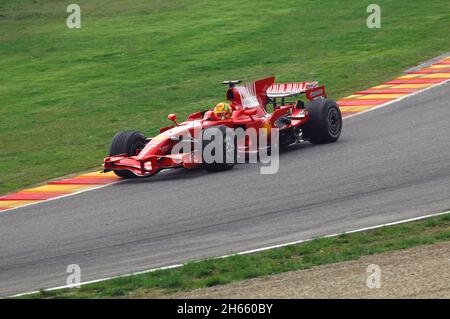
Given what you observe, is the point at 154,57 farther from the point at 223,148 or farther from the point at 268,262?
the point at 268,262

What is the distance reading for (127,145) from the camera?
18.8 metres

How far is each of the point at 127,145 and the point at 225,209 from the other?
11.9 ft

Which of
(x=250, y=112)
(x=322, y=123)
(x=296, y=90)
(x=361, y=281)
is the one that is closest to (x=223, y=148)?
(x=250, y=112)

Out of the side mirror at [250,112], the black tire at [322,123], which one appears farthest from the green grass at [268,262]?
the black tire at [322,123]

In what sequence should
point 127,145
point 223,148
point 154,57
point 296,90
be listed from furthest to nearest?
point 154,57 → point 296,90 → point 127,145 → point 223,148

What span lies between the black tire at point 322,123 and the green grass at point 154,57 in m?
4.14

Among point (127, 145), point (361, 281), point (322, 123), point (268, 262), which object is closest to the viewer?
point (361, 281)

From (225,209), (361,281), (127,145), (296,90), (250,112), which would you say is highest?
(296,90)

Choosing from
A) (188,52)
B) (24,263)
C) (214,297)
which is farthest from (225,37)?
(214,297)

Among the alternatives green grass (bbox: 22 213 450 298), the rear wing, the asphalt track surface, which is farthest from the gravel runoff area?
the rear wing

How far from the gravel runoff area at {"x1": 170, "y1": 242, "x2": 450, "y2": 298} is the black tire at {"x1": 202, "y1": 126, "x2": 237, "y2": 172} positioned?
5.95 metres

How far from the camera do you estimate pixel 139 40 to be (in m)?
34.3

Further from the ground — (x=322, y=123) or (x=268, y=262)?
(x=322, y=123)

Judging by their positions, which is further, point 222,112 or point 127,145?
point 222,112
